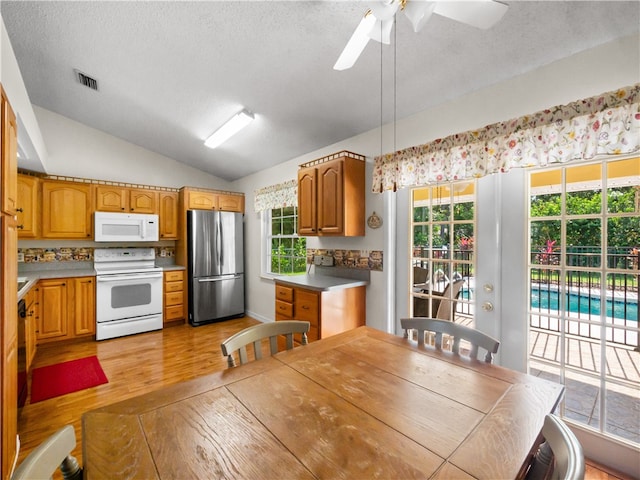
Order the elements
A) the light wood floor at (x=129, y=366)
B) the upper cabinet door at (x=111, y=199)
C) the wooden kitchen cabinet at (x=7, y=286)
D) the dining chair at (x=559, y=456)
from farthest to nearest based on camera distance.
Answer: the upper cabinet door at (x=111, y=199) → the light wood floor at (x=129, y=366) → the wooden kitchen cabinet at (x=7, y=286) → the dining chair at (x=559, y=456)

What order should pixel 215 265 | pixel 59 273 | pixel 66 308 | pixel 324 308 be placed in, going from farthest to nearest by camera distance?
pixel 215 265 < pixel 59 273 < pixel 66 308 < pixel 324 308

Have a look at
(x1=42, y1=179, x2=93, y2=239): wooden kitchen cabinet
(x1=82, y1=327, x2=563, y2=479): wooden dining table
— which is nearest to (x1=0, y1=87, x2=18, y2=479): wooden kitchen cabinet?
(x1=82, y1=327, x2=563, y2=479): wooden dining table

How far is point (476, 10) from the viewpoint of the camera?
1.09m

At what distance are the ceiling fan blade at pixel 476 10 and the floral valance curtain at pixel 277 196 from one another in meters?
2.68

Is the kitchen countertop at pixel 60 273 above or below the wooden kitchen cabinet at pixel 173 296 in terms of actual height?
above

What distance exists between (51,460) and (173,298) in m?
3.96

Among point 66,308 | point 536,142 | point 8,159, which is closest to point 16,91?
point 8,159

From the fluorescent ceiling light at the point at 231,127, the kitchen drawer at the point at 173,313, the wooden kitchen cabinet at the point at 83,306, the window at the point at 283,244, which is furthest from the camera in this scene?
the kitchen drawer at the point at 173,313

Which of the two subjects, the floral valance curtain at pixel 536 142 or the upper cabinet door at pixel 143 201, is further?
the upper cabinet door at pixel 143 201

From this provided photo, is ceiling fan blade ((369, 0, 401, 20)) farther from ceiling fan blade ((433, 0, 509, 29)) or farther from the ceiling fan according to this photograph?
ceiling fan blade ((433, 0, 509, 29))

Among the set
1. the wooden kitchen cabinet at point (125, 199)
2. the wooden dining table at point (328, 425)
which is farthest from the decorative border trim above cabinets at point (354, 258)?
the wooden kitchen cabinet at point (125, 199)

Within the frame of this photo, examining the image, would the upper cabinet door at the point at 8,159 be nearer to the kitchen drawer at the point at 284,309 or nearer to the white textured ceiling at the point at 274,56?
the white textured ceiling at the point at 274,56

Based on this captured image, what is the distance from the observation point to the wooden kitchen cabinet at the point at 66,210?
3.58 meters

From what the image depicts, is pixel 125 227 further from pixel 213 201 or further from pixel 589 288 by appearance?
pixel 589 288
